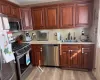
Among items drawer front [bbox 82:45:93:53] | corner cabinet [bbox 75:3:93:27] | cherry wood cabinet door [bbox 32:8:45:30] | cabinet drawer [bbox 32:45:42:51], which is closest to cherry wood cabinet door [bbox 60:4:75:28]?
corner cabinet [bbox 75:3:93:27]

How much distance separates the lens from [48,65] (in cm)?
320

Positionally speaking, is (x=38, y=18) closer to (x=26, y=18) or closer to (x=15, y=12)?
(x=26, y=18)

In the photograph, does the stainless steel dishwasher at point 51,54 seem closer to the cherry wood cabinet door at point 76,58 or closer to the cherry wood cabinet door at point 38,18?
the cherry wood cabinet door at point 76,58

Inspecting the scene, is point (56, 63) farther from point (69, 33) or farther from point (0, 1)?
point (0, 1)

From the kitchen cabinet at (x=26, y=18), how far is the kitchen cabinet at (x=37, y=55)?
756 mm

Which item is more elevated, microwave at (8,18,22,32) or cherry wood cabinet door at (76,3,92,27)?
cherry wood cabinet door at (76,3,92,27)

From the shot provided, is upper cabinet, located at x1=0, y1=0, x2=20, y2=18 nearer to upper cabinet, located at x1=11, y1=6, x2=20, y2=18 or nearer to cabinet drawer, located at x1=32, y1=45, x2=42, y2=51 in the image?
upper cabinet, located at x1=11, y1=6, x2=20, y2=18

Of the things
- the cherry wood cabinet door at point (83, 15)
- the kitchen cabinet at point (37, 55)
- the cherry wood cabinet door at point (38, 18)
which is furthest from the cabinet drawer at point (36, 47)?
the cherry wood cabinet door at point (83, 15)

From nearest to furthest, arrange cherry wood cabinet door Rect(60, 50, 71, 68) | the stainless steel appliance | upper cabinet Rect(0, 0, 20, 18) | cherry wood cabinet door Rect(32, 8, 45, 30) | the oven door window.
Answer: upper cabinet Rect(0, 0, 20, 18)
the oven door window
cherry wood cabinet door Rect(60, 50, 71, 68)
cherry wood cabinet door Rect(32, 8, 45, 30)
the stainless steel appliance

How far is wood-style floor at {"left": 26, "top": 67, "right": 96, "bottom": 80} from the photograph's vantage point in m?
2.54

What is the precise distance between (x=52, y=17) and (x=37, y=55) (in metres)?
1.43

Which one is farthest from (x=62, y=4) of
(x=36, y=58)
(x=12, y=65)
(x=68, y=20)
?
(x=12, y=65)

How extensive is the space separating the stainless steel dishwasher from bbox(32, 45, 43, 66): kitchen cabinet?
146 mm

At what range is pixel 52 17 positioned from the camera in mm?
3148
